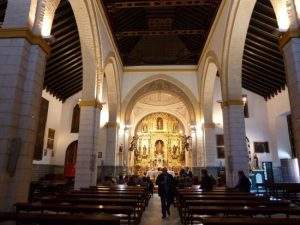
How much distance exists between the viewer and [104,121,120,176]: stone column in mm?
12820

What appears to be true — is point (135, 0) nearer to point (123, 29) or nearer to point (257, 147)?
point (123, 29)

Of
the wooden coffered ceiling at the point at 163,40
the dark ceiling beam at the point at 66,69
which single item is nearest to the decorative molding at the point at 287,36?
the wooden coffered ceiling at the point at 163,40

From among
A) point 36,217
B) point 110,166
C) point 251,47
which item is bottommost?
point 36,217

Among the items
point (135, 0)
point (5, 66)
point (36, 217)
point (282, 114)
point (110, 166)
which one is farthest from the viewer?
point (282, 114)

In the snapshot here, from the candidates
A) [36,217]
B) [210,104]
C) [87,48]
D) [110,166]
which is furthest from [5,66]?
[210,104]

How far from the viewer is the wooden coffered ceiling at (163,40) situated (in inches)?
370

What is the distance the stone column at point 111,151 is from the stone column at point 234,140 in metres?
6.06

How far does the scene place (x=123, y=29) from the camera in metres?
11.7

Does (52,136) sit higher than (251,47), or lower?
lower

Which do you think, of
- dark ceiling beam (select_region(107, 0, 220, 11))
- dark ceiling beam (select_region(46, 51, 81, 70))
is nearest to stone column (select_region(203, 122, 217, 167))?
dark ceiling beam (select_region(107, 0, 220, 11))

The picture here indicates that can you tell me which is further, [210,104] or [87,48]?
[210,104]

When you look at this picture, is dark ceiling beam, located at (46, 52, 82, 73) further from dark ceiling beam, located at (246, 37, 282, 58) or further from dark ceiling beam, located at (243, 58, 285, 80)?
dark ceiling beam, located at (243, 58, 285, 80)

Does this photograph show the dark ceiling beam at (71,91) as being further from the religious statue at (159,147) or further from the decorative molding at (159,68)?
the religious statue at (159,147)

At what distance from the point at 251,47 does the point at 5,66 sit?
9.85m
